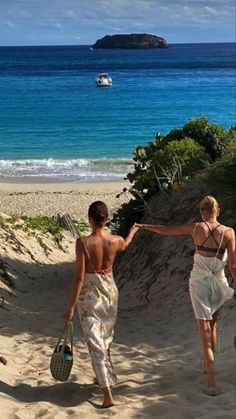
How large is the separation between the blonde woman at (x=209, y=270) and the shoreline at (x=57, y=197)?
13095mm

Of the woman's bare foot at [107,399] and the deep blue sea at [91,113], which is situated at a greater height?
the deep blue sea at [91,113]

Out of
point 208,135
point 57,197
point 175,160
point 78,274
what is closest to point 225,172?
point 175,160

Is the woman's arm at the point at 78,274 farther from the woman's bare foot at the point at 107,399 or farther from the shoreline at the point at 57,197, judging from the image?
the shoreline at the point at 57,197

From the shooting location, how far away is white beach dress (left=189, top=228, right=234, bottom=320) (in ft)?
18.6

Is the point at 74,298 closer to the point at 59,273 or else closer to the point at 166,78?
the point at 59,273

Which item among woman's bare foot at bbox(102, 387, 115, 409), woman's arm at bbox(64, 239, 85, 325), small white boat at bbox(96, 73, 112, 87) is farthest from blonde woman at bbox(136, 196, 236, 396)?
small white boat at bbox(96, 73, 112, 87)

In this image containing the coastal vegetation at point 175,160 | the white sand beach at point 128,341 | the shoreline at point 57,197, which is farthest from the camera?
the shoreline at point 57,197

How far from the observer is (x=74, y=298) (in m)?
5.33

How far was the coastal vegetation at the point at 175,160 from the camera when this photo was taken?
10719 mm

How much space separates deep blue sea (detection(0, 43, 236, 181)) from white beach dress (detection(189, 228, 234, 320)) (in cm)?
2236

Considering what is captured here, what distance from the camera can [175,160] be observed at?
11.0 meters

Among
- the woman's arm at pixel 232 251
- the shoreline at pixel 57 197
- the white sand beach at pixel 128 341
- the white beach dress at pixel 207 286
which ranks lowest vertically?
the shoreline at pixel 57 197

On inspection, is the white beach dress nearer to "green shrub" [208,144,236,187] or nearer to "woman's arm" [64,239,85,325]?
"woman's arm" [64,239,85,325]

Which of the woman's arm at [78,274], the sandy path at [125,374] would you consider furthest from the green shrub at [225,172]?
the woman's arm at [78,274]
